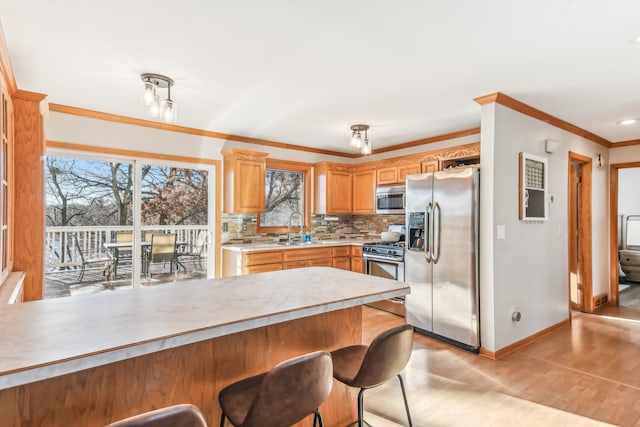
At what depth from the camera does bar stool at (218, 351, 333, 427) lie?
114 centimetres

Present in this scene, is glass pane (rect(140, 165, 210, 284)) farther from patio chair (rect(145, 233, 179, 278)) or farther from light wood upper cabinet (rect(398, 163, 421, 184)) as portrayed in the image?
light wood upper cabinet (rect(398, 163, 421, 184))

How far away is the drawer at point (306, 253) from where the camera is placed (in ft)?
15.0

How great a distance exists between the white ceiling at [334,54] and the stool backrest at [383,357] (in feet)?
5.20

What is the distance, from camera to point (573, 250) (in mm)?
4539

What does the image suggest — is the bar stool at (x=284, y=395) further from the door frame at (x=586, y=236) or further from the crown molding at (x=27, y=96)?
the door frame at (x=586, y=236)

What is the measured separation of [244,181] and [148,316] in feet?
10.8

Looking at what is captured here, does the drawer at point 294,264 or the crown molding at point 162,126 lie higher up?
the crown molding at point 162,126

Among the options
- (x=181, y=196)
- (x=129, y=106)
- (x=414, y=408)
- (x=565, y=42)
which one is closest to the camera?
(x=565, y=42)

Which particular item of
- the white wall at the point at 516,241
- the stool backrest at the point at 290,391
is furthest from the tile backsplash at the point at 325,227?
the stool backrest at the point at 290,391

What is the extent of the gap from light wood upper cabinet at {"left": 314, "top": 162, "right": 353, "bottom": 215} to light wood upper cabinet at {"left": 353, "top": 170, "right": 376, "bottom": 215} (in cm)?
10

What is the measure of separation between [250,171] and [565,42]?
3.44m

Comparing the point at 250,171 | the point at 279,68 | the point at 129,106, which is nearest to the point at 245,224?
the point at 250,171

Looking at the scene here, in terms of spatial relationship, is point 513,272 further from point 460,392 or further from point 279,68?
point 279,68

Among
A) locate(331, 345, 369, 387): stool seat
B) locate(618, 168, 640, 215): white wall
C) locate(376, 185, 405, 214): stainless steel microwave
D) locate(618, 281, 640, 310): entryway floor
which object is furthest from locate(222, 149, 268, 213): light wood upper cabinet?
locate(618, 168, 640, 215): white wall
